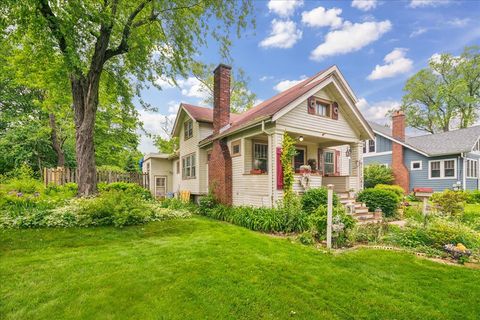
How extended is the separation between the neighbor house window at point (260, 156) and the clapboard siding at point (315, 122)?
220cm

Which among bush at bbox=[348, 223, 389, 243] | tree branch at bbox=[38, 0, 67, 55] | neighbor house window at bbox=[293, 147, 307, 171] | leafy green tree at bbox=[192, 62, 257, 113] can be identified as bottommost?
bush at bbox=[348, 223, 389, 243]

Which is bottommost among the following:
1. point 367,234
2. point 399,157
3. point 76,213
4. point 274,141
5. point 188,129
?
point 367,234

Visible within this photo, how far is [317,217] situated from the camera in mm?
7004

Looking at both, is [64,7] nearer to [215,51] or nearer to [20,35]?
[20,35]

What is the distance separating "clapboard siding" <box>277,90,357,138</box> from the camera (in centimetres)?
977

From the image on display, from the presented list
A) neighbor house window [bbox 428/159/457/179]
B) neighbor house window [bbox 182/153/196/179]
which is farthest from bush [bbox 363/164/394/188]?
neighbor house window [bbox 182/153/196/179]

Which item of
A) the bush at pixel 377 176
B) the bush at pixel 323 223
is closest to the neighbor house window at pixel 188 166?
the bush at pixel 323 223

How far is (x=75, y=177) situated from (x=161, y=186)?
645 centimetres

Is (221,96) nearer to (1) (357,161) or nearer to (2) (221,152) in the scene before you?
(2) (221,152)

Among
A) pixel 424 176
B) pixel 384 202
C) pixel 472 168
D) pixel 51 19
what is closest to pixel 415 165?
pixel 424 176

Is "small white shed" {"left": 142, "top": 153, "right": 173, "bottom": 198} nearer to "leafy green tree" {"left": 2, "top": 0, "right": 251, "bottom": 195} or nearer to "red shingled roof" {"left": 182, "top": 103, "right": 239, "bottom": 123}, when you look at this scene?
"red shingled roof" {"left": 182, "top": 103, "right": 239, "bottom": 123}

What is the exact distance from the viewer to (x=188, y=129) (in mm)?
15875

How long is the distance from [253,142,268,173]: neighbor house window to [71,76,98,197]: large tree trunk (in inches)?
275

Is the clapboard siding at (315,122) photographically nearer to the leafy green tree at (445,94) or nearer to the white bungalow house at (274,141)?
the white bungalow house at (274,141)
